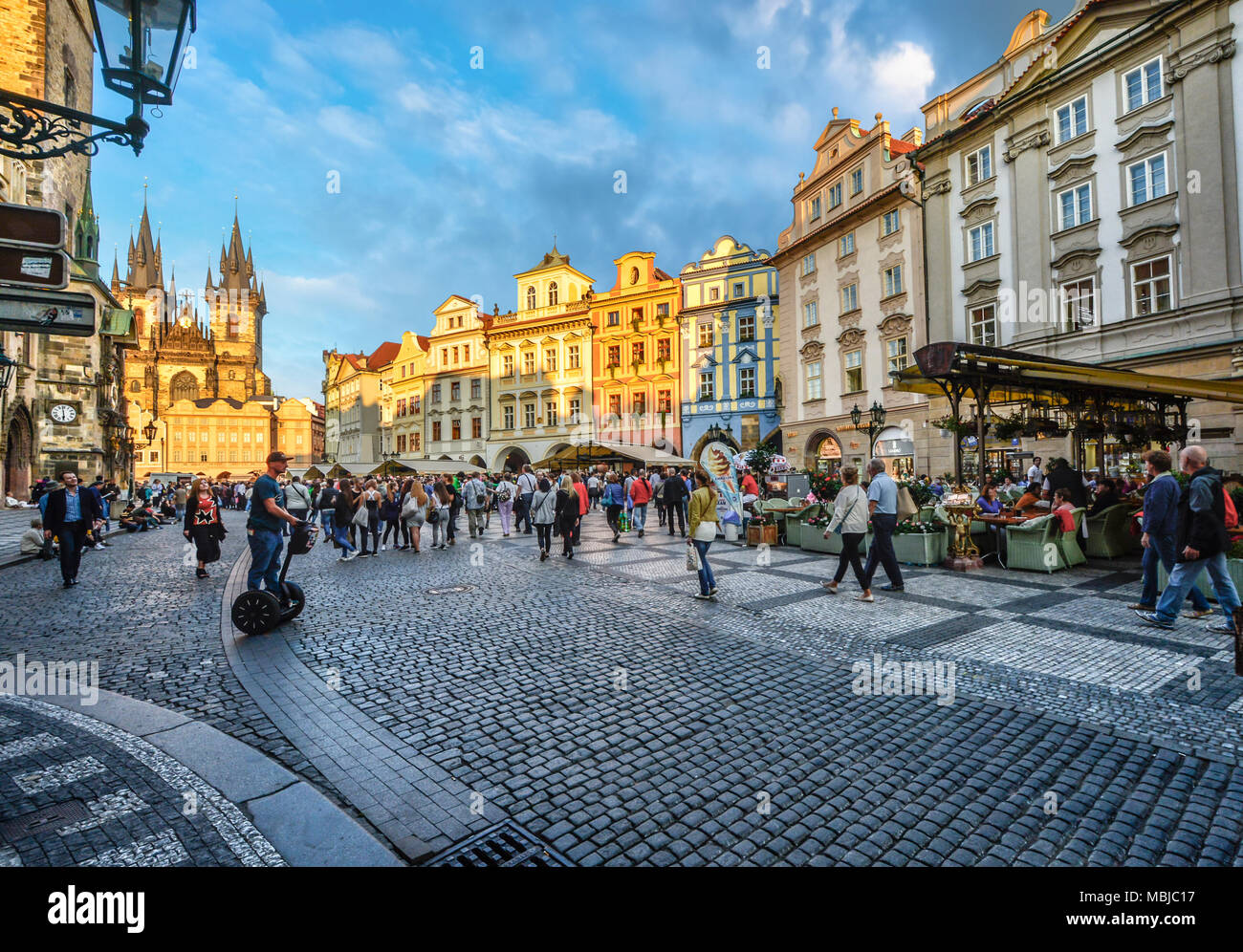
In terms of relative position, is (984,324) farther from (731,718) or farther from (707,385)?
(731,718)

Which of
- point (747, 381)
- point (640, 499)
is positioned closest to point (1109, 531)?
point (640, 499)

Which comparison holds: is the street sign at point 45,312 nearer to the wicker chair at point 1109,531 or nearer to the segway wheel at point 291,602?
the segway wheel at point 291,602

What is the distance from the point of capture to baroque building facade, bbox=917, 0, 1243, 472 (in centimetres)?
1597

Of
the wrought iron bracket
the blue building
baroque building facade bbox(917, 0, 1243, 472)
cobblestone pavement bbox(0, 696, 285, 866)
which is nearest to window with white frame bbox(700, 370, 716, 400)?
the blue building

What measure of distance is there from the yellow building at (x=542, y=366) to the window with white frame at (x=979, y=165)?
24.9 meters

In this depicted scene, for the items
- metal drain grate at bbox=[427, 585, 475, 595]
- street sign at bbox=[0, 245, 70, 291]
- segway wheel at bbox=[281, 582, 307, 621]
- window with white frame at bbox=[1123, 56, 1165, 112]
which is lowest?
metal drain grate at bbox=[427, 585, 475, 595]

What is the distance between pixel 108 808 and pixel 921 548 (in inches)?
442

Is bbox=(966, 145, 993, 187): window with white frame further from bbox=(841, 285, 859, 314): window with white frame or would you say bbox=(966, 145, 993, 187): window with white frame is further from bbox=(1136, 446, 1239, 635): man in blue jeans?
bbox=(1136, 446, 1239, 635): man in blue jeans

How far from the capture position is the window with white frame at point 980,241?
72.4ft

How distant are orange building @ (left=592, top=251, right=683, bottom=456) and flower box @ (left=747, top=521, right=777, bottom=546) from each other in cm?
2464

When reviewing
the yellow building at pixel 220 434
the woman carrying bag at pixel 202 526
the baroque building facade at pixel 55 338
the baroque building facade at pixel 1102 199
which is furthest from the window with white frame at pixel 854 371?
the yellow building at pixel 220 434
